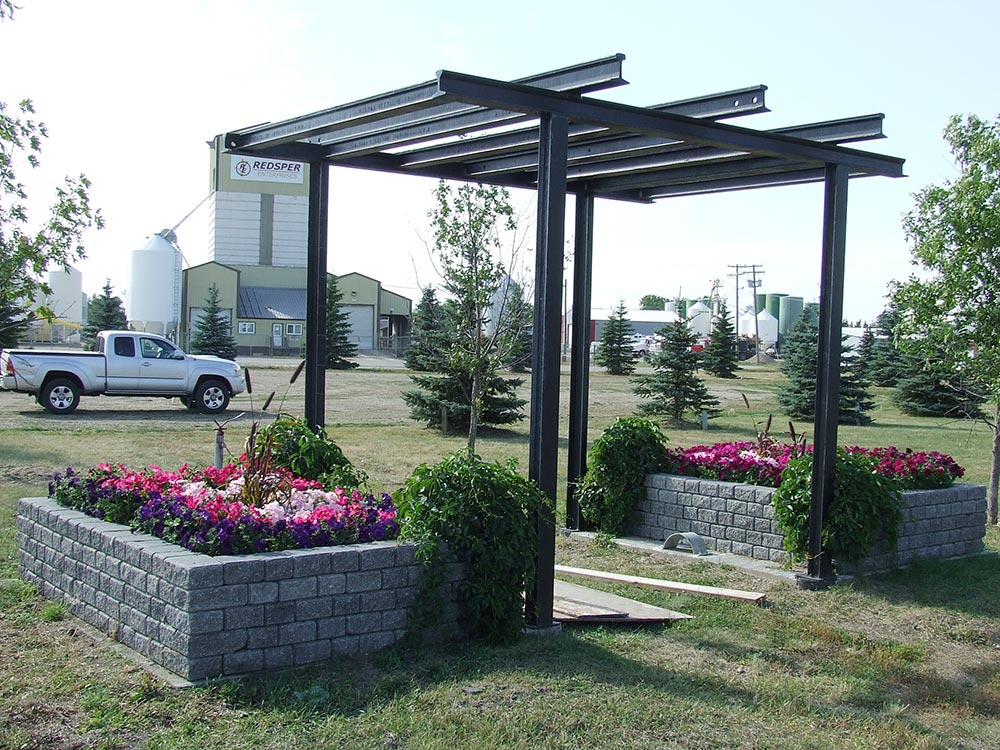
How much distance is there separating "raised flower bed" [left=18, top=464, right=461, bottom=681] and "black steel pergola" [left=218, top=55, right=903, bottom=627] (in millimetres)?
1102

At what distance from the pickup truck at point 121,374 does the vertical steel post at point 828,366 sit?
56.4 ft

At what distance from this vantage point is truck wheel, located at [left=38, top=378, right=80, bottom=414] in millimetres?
21031

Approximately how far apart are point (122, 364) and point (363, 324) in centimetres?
3691

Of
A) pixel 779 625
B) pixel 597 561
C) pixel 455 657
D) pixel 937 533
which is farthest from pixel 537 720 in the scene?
pixel 937 533

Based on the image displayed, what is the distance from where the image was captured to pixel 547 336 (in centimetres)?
618

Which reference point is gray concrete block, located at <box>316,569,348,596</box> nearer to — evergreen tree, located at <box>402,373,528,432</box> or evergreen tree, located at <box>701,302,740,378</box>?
evergreen tree, located at <box>402,373,528,432</box>

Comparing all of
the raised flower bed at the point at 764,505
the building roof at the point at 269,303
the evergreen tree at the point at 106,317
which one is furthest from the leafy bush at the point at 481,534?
the building roof at the point at 269,303

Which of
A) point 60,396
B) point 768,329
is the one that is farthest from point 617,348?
point 768,329

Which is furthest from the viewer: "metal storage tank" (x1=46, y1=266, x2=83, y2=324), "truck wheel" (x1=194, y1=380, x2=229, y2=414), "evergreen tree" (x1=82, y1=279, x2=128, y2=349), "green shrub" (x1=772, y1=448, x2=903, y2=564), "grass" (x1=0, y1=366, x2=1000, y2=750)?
"metal storage tank" (x1=46, y1=266, x2=83, y2=324)

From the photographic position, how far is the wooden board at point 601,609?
6.57 m

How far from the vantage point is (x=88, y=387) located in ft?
71.4

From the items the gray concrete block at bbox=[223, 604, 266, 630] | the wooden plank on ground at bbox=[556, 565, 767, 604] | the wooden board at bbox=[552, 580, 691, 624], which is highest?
the gray concrete block at bbox=[223, 604, 266, 630]

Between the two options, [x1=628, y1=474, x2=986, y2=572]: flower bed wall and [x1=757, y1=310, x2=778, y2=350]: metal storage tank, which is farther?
[x1=757, y1=310, x2=778, y2=350]: metal storage tank

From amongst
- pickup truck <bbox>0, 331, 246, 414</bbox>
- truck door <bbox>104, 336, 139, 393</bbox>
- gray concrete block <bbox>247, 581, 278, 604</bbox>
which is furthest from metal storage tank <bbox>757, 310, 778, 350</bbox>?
gray concrete block <bbox>247, 581, 278, 604</bbox>
